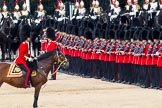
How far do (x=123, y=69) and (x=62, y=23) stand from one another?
271 inches

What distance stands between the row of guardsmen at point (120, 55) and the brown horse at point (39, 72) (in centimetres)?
419

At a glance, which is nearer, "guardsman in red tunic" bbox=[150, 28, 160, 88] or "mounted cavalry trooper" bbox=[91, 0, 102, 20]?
"guardsman in red tunic" bbox=[150, 28, 160, 88]

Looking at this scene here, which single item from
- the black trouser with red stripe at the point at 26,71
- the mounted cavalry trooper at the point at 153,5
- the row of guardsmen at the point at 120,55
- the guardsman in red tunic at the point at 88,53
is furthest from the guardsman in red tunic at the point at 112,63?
the black trouser with red stripe at the point at 26,71

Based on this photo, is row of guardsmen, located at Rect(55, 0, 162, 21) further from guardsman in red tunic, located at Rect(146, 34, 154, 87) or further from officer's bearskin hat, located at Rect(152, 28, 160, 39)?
guardsman in red tunic, located at Rect(146, 34, 154, 87)

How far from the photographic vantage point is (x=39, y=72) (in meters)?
17.9

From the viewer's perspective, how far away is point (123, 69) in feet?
78.4

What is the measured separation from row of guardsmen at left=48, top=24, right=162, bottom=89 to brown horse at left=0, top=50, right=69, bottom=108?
13.8 ft

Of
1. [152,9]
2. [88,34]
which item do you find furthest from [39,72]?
[88,34]

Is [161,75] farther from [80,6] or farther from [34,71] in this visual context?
[80,6]

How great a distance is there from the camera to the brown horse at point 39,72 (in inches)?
696

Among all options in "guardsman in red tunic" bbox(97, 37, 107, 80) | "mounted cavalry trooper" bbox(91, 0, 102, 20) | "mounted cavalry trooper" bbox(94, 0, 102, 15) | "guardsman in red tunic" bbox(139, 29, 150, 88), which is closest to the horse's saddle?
"guardsman in red tunic" bbox(139, 29, 150, 88)

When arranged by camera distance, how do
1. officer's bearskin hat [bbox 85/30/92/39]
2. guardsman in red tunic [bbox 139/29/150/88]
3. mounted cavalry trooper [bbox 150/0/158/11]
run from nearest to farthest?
guardsman in red tunic [bbox 139/29/150/88] < mounted cavalry trooper [bbox 150/0/158/11] < officer's bearskin hat [bbox 85/30/92/39]

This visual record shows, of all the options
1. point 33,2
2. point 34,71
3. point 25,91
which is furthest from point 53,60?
point 33,2

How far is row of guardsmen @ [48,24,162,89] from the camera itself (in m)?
22.0
